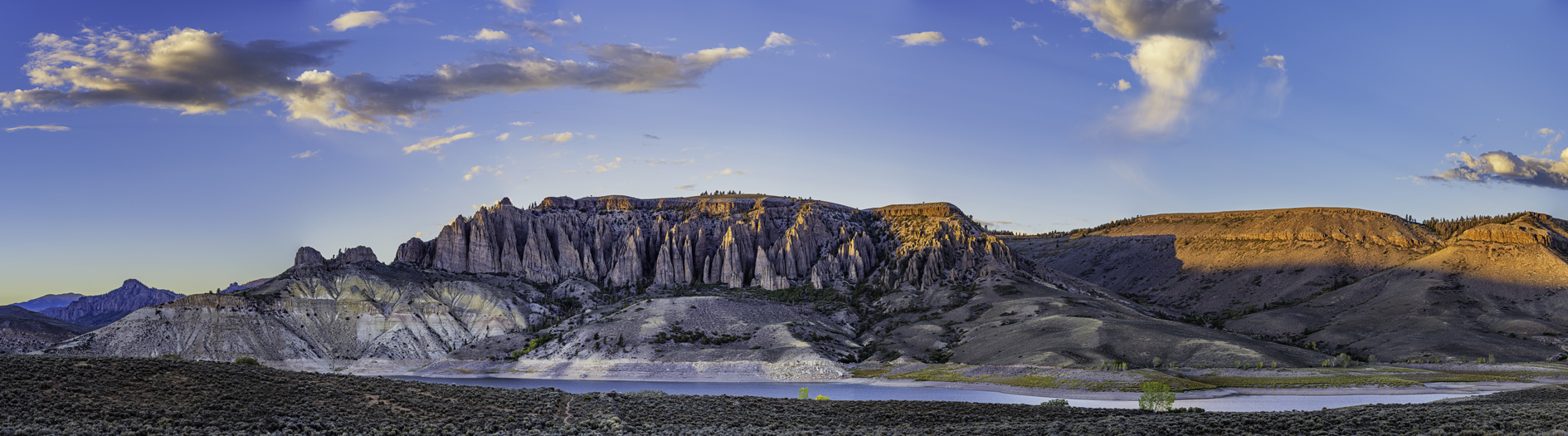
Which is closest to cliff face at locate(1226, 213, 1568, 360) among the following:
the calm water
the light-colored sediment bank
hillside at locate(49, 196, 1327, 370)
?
hillside at locate(49, 196, 1327, 370)

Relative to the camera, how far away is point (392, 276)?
192 m

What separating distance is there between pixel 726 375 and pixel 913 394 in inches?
1715

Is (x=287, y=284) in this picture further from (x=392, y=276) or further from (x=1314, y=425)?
(x=1314, y=425)

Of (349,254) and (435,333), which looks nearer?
(435,333)

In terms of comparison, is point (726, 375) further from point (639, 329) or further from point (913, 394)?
point (913, 394)

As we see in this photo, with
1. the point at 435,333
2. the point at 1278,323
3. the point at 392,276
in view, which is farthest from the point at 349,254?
the point at 1278,323

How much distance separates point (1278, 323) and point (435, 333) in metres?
156

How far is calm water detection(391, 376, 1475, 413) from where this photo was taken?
3509 inches

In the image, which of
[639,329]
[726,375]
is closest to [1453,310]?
[726,375]

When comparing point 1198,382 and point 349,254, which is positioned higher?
point 349,254

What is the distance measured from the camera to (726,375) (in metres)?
146

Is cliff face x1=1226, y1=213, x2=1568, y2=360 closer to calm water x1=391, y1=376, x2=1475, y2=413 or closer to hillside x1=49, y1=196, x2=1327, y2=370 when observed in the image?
hillside x1=49, y1=196, x2=1327, y2=370

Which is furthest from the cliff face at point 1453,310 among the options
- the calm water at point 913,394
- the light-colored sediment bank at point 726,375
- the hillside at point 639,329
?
the calm water at point 913,394

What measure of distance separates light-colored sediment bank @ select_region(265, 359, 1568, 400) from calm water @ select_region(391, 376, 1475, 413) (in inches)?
128
